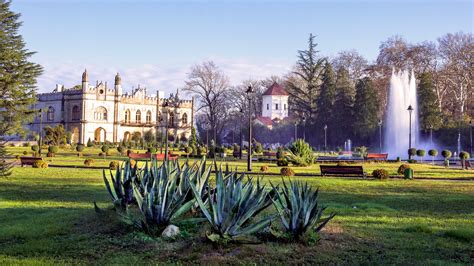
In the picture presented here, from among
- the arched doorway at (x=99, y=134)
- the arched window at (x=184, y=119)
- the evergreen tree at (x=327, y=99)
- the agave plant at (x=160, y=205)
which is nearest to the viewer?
the agave plant at (x=160, y=205)

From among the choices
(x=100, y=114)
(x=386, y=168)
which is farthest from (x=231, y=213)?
(x=100, y=114)

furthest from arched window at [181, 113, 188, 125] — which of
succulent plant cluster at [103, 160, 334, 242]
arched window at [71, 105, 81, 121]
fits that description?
succulent plant cluster at [103, 160, 334, 242]

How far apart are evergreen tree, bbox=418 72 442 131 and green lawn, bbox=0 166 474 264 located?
35.4 meters

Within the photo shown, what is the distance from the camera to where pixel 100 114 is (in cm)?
6662

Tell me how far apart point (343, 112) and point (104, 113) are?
34.1 metres

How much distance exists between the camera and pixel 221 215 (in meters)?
6.12

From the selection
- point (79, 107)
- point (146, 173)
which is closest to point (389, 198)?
point (146, 173)

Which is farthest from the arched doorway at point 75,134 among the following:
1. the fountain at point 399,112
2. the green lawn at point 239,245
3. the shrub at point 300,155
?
the green lawn at point 239,245

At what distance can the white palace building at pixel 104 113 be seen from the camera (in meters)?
65.1

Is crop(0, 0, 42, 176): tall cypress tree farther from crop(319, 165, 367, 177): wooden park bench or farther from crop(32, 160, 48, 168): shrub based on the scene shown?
crop(319, 165, 367, 177): wooden park bench

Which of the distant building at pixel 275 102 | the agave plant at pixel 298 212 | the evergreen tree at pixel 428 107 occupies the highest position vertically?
the distant building at pixel 275 102

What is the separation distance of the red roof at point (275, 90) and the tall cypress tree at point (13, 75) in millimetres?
52558

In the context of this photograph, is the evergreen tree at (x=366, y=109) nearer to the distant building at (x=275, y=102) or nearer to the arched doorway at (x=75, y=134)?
the distant building at (x=275, y=102)

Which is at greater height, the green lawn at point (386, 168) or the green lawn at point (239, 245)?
the green lawn at point (386, 168)
